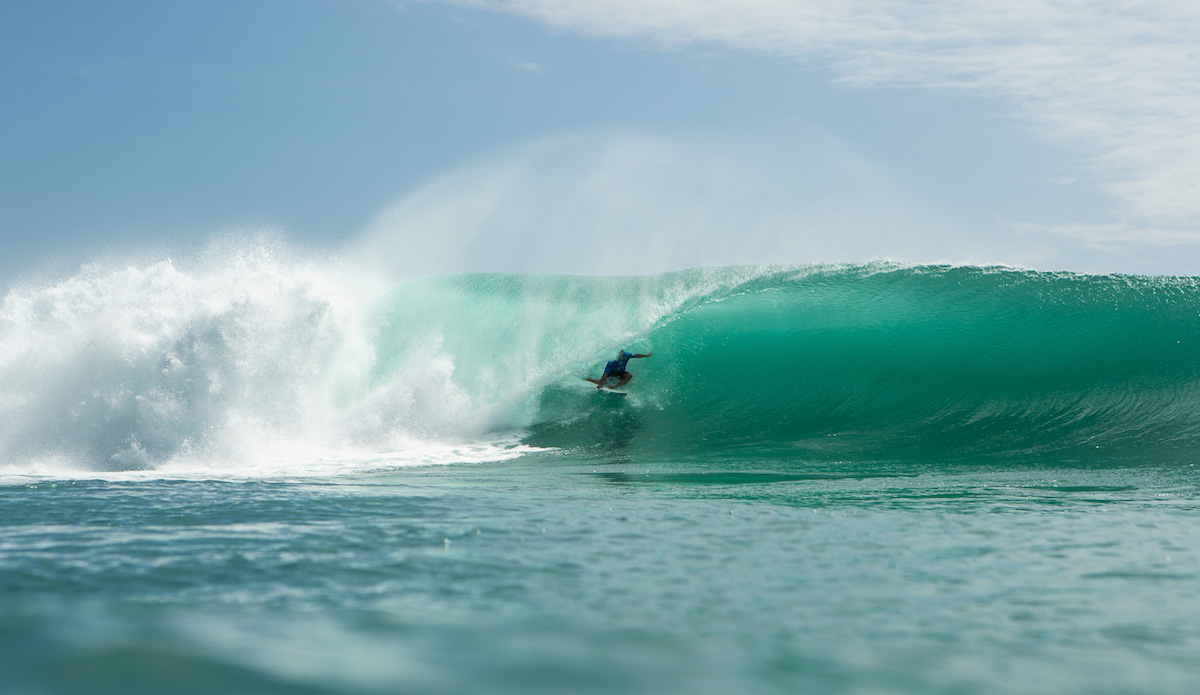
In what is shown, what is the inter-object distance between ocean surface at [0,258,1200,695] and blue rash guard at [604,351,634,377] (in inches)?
16.5

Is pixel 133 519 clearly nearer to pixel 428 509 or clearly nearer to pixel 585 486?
pixel 428 509

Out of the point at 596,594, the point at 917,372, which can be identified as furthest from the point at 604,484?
the point at 917,372

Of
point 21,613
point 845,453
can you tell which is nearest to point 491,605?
point 21,613

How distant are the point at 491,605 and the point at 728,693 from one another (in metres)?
1.14

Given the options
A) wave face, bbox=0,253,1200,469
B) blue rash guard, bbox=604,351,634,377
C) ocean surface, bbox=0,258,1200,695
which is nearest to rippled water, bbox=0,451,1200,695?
ocean surface, bbox=0,258,1200,695

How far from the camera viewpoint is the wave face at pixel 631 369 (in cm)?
978

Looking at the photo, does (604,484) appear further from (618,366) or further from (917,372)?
(917,372)

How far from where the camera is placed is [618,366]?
11.7 m

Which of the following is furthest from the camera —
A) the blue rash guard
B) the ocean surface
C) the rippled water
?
the blue rash guard

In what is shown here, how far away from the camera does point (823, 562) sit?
12.8 ft

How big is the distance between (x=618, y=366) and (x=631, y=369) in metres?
0.52

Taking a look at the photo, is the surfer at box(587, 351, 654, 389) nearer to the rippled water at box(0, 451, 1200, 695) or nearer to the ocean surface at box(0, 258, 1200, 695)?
the ocean surface at box(0, 258, 1200, 695)

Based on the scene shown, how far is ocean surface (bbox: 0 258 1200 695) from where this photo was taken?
8.57 feet

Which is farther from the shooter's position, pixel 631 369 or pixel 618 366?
pixel 631 369
